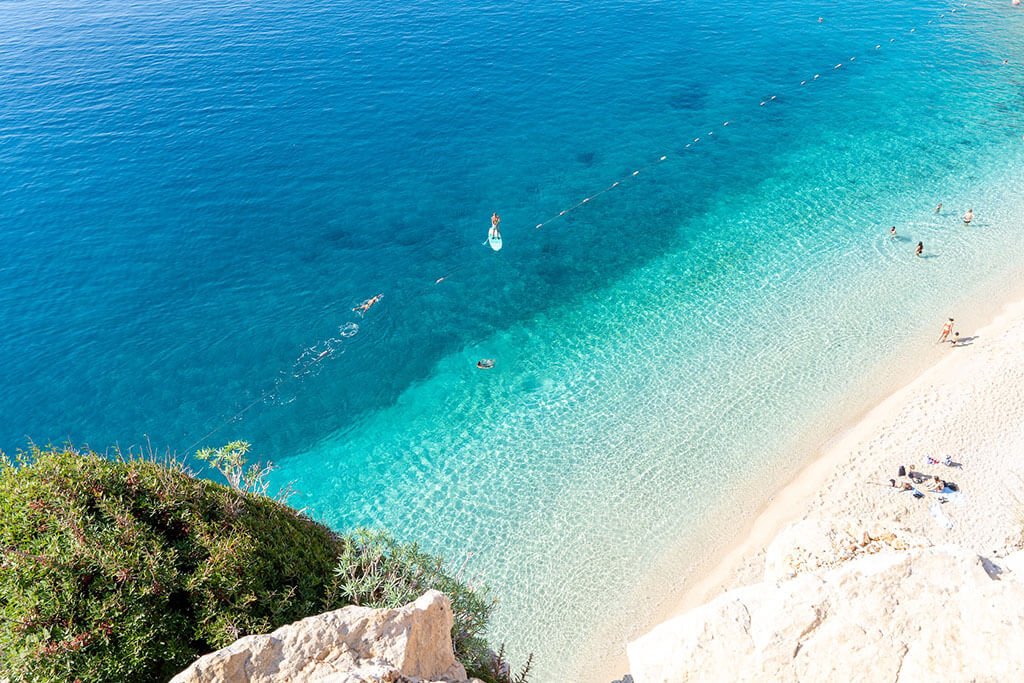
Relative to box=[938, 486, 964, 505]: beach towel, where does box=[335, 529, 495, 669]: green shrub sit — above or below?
above

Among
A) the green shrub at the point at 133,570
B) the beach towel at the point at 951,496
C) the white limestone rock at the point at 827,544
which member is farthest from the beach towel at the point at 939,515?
the green shrub at the point at 133,570

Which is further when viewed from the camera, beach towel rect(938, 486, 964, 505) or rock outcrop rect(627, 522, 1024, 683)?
beach towel rect(938, 486, 964, 505)

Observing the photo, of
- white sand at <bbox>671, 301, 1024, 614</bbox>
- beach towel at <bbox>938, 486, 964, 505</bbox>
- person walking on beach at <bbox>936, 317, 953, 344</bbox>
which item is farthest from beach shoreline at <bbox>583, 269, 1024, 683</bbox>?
beach towel at <bbox>938, 486, 964, 505</bbox>

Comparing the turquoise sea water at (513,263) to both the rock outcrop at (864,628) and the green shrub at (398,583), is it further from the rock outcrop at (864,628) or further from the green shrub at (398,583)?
the rock outcrop at (864,628)

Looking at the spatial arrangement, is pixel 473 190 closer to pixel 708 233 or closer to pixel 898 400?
pixel 708 233

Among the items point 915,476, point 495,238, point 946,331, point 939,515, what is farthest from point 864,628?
point 495,238

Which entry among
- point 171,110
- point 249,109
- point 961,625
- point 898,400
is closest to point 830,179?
point 898,400

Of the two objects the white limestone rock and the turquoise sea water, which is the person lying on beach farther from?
the white limestone rock

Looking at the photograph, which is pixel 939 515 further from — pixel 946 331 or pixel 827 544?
pixel 946 331
